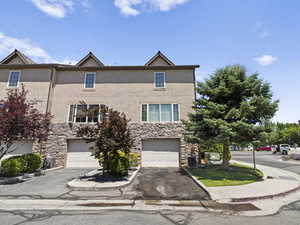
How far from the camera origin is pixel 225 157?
11.8 m

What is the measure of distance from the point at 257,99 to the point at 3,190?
15.1 metres

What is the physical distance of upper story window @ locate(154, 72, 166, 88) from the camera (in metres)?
16.1

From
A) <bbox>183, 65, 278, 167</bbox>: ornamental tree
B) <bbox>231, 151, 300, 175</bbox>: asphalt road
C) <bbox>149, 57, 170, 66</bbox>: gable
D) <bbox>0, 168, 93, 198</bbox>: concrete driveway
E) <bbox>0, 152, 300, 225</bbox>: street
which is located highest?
<bbox>149, 57, 170, 66</bbox>: gable

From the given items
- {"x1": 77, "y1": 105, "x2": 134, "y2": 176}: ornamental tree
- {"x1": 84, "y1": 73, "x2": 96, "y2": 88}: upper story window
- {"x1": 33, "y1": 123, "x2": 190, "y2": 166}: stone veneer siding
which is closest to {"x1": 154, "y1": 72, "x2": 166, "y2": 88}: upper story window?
{"x1": 33, "y1": 123, "x2": 190, "y2": 166}: stone veneer siding

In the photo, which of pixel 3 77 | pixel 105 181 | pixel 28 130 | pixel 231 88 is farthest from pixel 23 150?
pixel 231 88

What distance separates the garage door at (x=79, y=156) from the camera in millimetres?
14797

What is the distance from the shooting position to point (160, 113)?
15.5 metres

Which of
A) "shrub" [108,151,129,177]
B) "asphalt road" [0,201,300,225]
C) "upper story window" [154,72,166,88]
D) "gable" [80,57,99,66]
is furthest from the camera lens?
"gable" [80,57,99,66]

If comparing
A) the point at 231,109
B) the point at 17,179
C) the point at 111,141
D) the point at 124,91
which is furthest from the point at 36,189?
the point at 231,109

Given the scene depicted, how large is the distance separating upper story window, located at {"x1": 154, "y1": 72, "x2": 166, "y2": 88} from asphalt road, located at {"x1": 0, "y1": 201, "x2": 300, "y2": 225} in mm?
12155

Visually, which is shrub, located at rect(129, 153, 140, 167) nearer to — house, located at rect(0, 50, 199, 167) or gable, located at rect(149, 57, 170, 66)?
house, located at rect(0, 50, 199, 167)

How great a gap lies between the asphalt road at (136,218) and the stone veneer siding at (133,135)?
9.51m

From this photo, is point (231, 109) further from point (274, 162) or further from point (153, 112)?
point (274, 162)

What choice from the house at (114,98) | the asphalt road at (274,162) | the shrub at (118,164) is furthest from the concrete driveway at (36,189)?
the asphalt road at (274,162)
